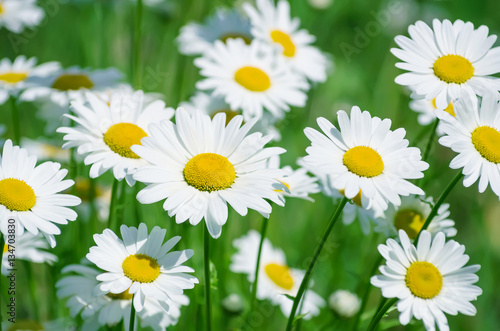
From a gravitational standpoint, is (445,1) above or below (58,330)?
above

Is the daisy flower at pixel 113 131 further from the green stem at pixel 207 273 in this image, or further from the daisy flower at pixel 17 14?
the daisy flower at pixel 17 14

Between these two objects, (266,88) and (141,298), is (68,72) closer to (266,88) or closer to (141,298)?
(266,88)

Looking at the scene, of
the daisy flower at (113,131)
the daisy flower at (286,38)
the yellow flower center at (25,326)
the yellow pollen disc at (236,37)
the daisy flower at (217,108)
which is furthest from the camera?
the yellow pollen disc at (236,37)

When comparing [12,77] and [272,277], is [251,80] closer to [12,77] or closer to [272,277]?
[272,277]

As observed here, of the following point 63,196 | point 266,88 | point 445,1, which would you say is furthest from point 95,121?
point 445,1

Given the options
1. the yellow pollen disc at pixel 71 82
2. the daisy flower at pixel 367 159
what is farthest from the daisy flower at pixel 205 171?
the yellow pollen disc at pixel 71 82

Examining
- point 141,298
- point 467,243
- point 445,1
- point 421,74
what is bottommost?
point 467,243

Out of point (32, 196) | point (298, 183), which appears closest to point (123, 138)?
point (32, 196)
